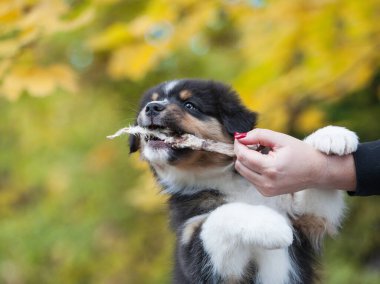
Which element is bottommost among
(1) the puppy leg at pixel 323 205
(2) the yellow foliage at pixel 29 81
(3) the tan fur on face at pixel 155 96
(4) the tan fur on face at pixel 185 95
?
(1) the puppy leg at pixel 323 205

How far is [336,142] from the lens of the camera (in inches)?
124

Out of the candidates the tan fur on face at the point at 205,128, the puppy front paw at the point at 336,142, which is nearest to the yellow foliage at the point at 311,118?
the tan fur on face at the point at 205,128

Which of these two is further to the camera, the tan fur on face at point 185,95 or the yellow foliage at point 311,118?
the yellow foliage at point 311,118

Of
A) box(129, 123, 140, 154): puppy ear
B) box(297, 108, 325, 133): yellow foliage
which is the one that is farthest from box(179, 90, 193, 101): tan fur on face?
box(297, 108, 325, 133): yellow foliage

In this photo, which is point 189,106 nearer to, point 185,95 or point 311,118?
point 185,95

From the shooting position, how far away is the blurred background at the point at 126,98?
5004mm

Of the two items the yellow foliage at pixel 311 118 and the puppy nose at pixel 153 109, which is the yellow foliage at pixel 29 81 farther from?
the yellow foliage at pixel 311 118

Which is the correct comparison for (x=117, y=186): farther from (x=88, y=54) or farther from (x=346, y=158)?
(x=346, y=158)

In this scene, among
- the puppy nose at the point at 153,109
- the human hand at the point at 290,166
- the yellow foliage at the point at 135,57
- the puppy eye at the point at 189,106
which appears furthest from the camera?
the yellow foliage at the point at 135,57

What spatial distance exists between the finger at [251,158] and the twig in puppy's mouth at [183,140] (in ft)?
1.06

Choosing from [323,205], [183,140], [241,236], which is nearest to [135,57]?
[183,140]

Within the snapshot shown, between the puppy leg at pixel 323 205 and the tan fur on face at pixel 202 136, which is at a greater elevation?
the tan fur on face at pixel 202 136

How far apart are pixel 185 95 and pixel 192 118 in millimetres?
187

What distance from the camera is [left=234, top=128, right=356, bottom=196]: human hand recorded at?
3.06 m
